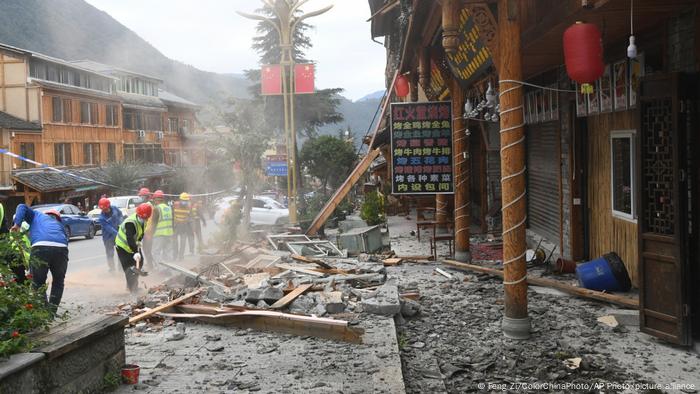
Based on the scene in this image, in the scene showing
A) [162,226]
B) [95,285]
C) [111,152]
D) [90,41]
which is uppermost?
[90,41]

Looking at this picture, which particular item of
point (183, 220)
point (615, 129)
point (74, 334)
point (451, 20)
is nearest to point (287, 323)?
point (74, 334)

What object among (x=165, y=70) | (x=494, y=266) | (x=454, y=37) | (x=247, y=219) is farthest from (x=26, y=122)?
(x=165, y=70)

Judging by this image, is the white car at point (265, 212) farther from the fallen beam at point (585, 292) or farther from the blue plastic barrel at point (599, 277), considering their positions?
the blue plastic barrel at point (599, 277)

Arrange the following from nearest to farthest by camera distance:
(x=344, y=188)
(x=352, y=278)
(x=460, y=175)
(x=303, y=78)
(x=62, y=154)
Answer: (x=352, y=278)
(x=460, y=175)
(x=344, y=188)
(x=303, y=78)
(x=62, y=154)

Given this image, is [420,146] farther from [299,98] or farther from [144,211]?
[299,98]

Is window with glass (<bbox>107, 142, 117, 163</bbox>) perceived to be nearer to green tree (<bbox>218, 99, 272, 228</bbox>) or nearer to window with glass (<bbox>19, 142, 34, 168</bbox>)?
window with glass (<bbox>19, 142, 34, 168</bbox>)

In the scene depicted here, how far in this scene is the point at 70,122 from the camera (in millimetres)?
38000

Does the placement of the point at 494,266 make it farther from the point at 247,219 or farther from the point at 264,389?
the point at 247,219

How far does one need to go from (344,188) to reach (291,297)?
27.4ft

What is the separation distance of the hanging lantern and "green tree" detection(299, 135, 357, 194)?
2865 cm

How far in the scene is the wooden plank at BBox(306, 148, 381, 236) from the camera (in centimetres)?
1560

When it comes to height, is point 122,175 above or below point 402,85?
below

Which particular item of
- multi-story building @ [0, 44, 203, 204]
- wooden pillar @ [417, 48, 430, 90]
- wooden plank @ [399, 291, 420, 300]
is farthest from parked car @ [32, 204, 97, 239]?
wooden plank @ [399, 291, 420, 300]

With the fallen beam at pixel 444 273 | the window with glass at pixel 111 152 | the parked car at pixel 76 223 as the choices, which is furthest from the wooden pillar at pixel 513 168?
the window with glass at pixel 111 152
